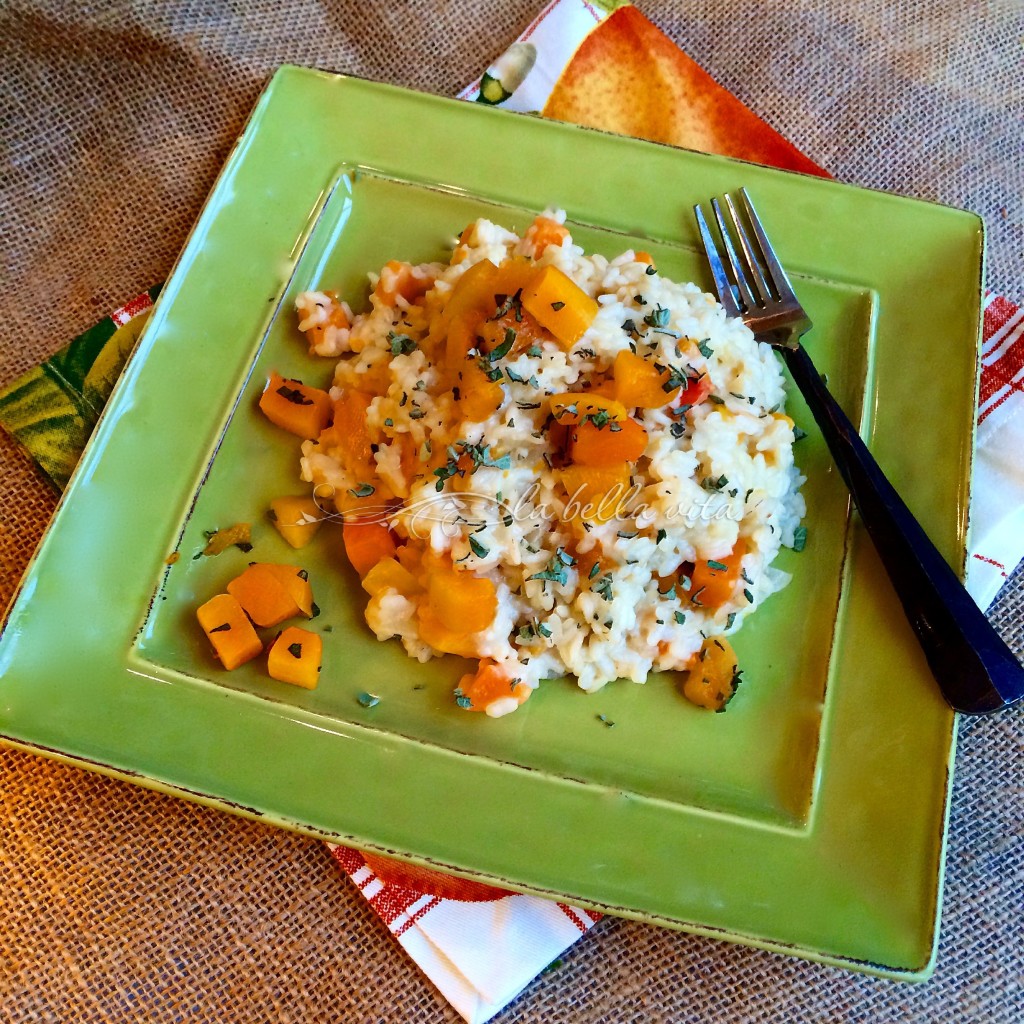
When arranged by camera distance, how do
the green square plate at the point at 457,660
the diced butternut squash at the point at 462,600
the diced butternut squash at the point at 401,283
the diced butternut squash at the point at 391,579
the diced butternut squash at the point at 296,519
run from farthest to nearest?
the diced butternut squash at the point at 401,283
the diced butternut squash at the point at 296,519
the diced butternut squash at the point at 391,579
the diced butternut squash at the point at 462,600
the green square plate at the point at 457,660

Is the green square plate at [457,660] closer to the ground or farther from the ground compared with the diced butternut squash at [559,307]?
closer to the ground

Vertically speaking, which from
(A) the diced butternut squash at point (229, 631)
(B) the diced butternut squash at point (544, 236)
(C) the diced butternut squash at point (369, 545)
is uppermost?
(B) the diced butternut squash at point (544, 236)

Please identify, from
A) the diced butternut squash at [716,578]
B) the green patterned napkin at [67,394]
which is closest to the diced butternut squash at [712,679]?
the diced butternut squash at [716,578]

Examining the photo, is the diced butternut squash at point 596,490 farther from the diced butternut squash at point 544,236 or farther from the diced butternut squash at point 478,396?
the diced butternut squash at point 544,236

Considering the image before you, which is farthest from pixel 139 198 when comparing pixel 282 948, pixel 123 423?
pixel 282 948

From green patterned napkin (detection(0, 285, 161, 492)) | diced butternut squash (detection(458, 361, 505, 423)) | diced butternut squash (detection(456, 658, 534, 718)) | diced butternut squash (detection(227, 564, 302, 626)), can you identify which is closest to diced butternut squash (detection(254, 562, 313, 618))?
diced butternut squash (detection(227, 564, 302, 626))

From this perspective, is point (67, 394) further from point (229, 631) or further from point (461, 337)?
point (461, 337)
